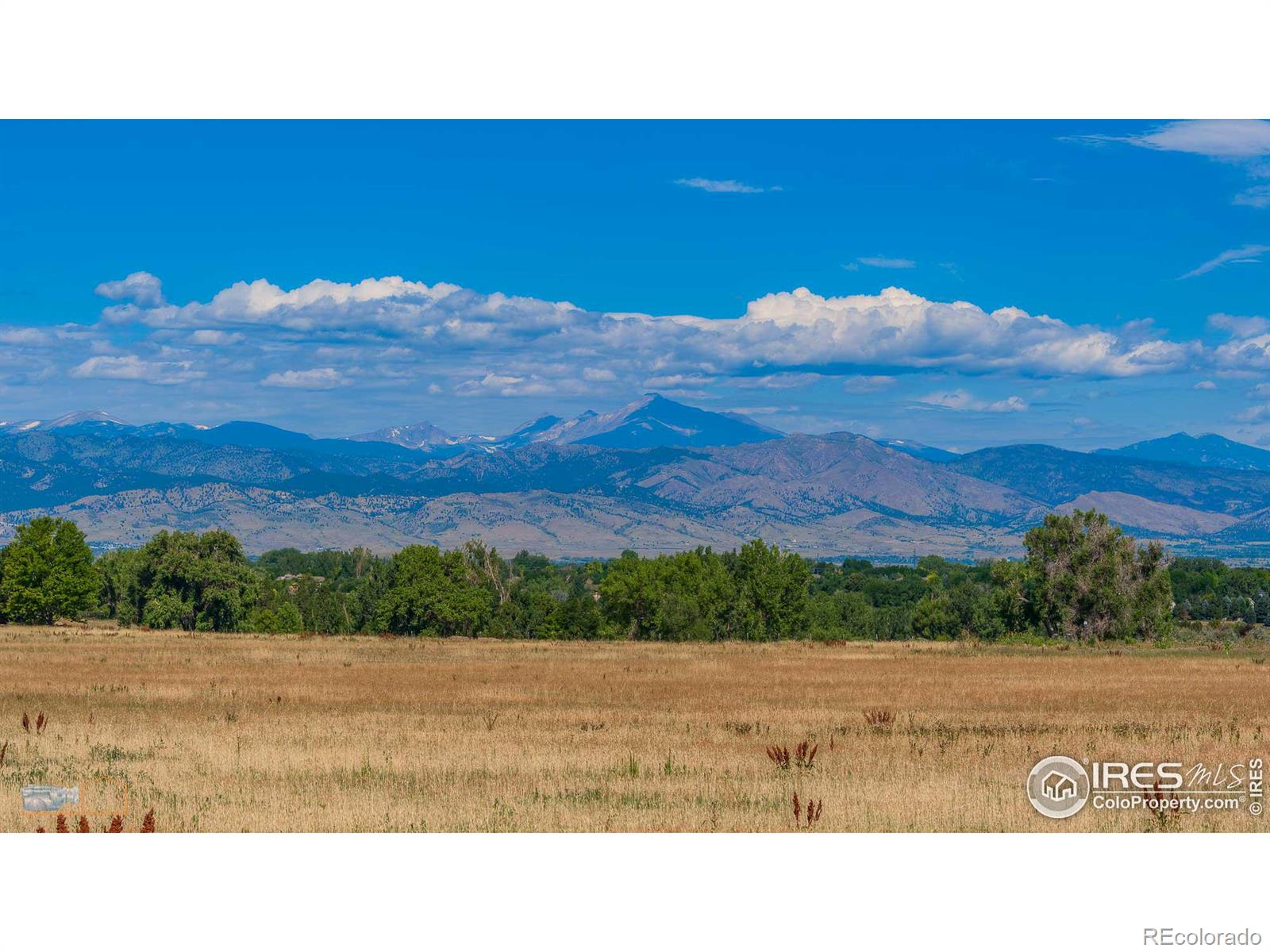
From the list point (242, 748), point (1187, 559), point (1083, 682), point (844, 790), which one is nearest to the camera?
point (844, 790)

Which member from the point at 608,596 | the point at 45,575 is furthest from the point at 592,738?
the point at 608,596

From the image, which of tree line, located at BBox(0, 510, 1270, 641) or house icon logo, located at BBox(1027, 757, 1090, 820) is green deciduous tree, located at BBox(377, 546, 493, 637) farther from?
house icon logo, located at BBox(1027, 757, 1090, 820)

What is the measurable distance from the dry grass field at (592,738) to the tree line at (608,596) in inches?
1190

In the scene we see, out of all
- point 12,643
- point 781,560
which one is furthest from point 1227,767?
point 781,560

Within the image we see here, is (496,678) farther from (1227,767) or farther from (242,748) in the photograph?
(1227,767)

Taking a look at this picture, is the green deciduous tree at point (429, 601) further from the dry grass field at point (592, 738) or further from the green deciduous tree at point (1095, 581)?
the dry grass field at point (592, 738)

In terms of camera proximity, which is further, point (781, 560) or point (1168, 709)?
point (781, 560)

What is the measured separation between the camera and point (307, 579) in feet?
505

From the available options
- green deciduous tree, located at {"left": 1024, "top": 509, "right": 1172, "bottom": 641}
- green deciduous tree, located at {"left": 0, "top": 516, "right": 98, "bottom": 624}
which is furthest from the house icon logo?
green deciduous tree, located at {"left": 0, "top": 516, "right": 98, "bottom": 624}

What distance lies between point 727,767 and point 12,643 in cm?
5090

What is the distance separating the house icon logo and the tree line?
61.6 m

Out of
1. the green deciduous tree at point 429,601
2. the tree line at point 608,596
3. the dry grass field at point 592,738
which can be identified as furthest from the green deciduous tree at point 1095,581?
the green deciduous tree at point 429,601

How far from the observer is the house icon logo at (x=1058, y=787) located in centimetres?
1877

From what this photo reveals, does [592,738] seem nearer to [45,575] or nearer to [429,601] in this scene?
[429,601]
